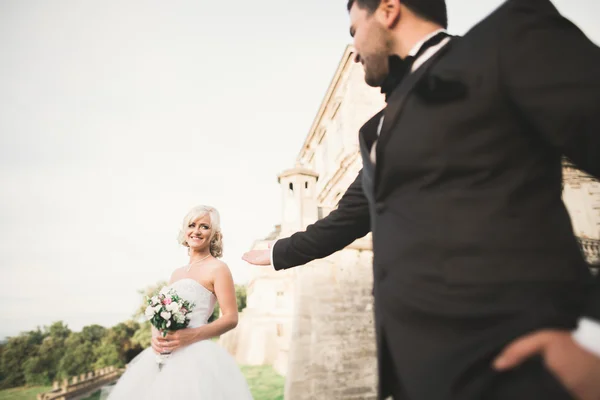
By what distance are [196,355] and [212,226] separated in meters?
1.50

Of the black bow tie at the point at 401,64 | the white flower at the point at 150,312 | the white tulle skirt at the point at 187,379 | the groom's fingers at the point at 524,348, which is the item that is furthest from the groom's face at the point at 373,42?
the white tulle skirt at the point at 187,379

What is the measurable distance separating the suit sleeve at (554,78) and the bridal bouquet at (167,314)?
9.53 ft

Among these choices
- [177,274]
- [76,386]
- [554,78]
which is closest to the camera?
[554,78]

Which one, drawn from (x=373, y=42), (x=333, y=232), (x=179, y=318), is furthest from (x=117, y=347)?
(x=373, y=42)

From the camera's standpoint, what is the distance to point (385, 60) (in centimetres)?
130

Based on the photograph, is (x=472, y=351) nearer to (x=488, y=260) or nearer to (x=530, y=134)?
(x=488, y=260)

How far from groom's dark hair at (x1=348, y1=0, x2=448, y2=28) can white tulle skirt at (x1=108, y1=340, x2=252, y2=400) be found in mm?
3108

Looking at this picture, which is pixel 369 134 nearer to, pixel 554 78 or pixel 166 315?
pixel 554 78

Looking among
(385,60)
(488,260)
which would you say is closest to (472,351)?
(488,260)

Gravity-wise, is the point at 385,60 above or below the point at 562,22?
above

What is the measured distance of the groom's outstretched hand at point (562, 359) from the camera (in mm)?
606

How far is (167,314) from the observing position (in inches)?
103

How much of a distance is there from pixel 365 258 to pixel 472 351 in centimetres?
845

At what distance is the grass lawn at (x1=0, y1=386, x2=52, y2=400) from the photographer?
107 feet
